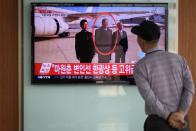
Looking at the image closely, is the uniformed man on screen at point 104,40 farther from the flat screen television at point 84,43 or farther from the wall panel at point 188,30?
the wall panel at point 188,30

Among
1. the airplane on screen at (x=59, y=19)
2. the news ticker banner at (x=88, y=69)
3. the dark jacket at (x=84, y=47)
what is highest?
the airplane on screen at (x=59, y=19)

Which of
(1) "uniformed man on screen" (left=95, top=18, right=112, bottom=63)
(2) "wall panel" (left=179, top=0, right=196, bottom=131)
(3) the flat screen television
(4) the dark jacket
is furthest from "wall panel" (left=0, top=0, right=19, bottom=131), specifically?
(2) "wall panel" (left=179, top=0, right=196, bottom=131)

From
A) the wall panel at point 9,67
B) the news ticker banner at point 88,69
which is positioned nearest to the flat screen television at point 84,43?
the news ticker banner at point 88,69

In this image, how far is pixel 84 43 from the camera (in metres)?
4.46

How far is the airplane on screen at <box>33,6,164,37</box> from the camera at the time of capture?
14.5 feet

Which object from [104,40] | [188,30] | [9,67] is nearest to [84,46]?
[104,40]

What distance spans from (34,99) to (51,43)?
0.63 meters

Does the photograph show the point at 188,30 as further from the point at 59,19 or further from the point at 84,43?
the point at 59,19

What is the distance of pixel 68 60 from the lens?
445cm

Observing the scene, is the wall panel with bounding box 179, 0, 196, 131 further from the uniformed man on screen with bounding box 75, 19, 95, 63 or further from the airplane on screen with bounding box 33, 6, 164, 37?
the uniformed man on screen with bounding box 75, 19, 95, 63

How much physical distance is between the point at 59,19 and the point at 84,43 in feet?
1.20

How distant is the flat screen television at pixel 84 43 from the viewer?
4434mm

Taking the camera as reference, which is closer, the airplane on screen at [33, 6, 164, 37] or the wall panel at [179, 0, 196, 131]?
the airplane on screen at [33, 6, 164, 37]

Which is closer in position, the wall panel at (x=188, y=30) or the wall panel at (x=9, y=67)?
the wall panel at (x=9, y=67)
